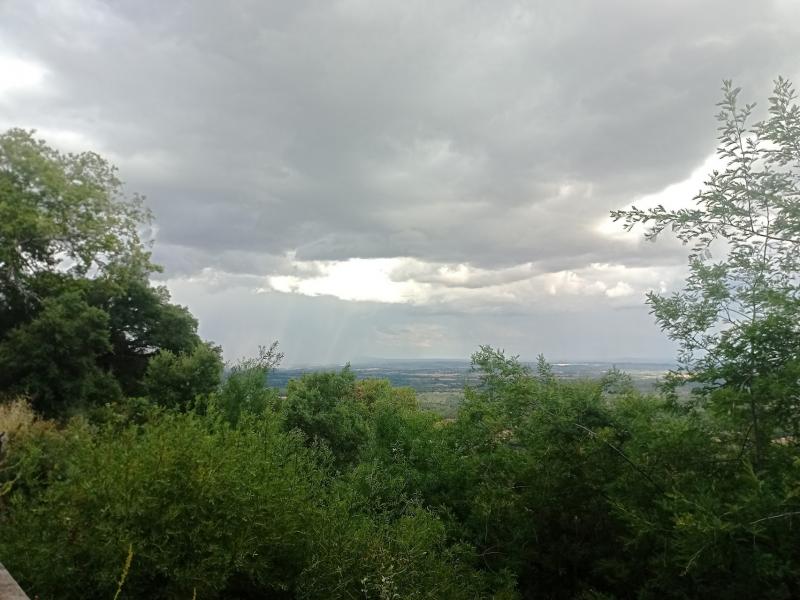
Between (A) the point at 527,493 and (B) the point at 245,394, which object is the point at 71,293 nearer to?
(B) the point at 245,394

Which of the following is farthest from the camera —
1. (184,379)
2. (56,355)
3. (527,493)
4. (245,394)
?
(184,379)

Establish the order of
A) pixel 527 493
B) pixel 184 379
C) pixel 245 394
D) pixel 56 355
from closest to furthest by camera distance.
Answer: pixel 527 493 → pixel 245 394 → pixel 56 355 → pixel 184 379

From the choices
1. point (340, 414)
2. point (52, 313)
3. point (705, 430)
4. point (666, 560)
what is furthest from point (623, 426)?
point (52, 313)

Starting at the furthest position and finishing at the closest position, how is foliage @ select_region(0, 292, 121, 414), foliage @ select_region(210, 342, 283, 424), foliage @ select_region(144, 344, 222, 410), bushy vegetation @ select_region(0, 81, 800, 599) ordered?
foliage @ select_region(144, 344, 222, 410), foliage @ select_region(0, 292, 121, 414), foliage @ select_region(210, 342, 283, 424), bushy vegetation @ select_region(0, 81, 800, 599)

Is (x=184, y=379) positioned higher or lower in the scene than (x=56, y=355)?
lower

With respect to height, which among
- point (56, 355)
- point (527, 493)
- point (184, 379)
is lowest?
point (527, 493)

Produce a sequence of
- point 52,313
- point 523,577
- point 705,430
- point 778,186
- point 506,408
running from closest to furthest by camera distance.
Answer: point 778,186, point 705,430, point 523,577, point 506,408, point 52,313

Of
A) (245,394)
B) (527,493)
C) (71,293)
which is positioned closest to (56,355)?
(71,293)

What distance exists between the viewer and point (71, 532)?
193 inches

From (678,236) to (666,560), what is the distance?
3.19m

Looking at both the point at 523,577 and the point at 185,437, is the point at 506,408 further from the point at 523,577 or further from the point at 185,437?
the point at 185,437

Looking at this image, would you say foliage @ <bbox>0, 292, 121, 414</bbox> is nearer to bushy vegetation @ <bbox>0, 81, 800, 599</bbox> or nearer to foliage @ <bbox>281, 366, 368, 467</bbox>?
foliage @ <bbox>281, 366, 368, 467</bbox>

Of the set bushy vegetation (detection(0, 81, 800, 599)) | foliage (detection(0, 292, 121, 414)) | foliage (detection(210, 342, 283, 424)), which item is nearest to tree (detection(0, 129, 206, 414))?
foliage (detection(0, 292, 121, 414))

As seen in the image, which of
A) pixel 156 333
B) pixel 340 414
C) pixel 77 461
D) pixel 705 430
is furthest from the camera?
pixel 156 333
